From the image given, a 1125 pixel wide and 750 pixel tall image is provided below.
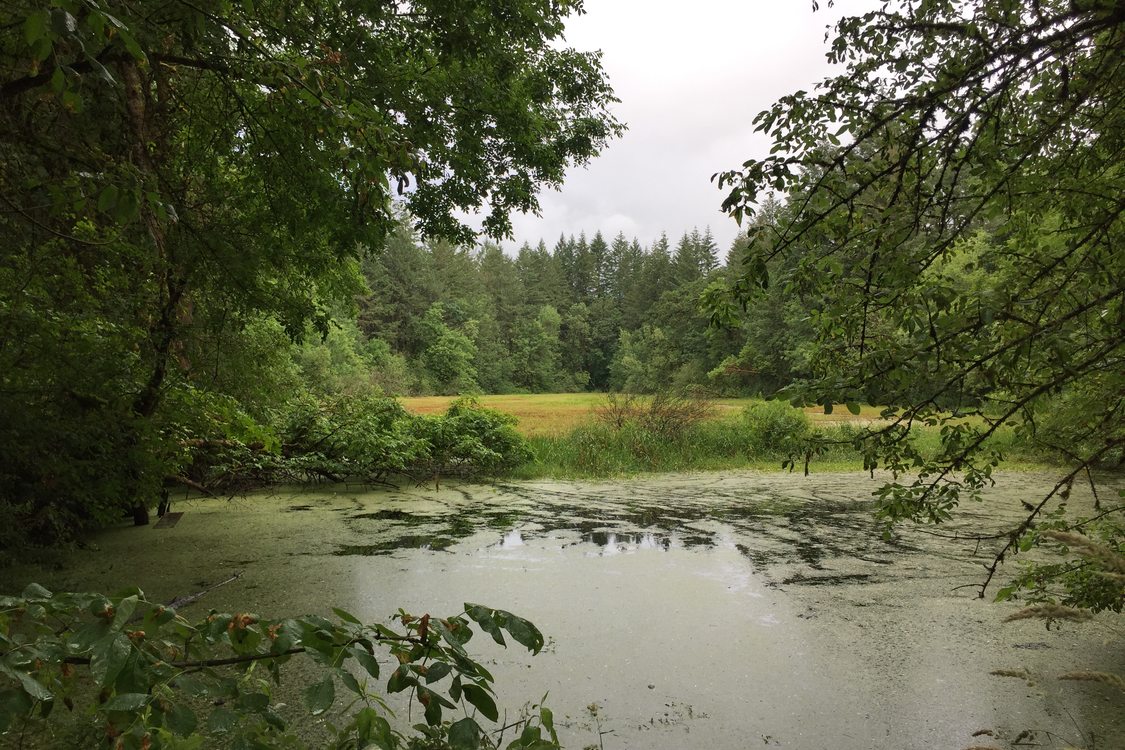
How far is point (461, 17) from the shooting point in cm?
313

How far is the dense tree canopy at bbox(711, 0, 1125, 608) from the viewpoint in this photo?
1.73m

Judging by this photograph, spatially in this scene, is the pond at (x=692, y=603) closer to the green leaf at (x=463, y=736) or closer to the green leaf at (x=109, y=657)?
the green leaf at (x=463, y=736)

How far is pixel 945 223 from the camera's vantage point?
205cm

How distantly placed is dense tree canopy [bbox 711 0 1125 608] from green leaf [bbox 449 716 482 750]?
1194mm

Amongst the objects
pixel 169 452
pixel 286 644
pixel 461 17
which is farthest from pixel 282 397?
pixel 286 644

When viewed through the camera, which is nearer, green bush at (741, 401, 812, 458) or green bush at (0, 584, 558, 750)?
green bush at (0, 584, 558, 750)

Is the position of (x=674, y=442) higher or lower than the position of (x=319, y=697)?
lower

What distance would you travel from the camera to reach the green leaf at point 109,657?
799 millimetres

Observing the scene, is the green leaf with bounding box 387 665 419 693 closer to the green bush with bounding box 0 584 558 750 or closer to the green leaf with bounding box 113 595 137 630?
the green bush with bounding box 0 584 558 750

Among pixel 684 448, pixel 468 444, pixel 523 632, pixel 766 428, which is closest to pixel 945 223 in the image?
pixel 523 632

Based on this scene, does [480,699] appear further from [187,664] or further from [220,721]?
[187,664]

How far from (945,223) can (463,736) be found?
6.65ft

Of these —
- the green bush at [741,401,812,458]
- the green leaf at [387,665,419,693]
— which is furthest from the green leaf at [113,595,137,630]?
the green bush at [741,401,812,458]

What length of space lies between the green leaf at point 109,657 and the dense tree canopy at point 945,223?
154 centimetres
